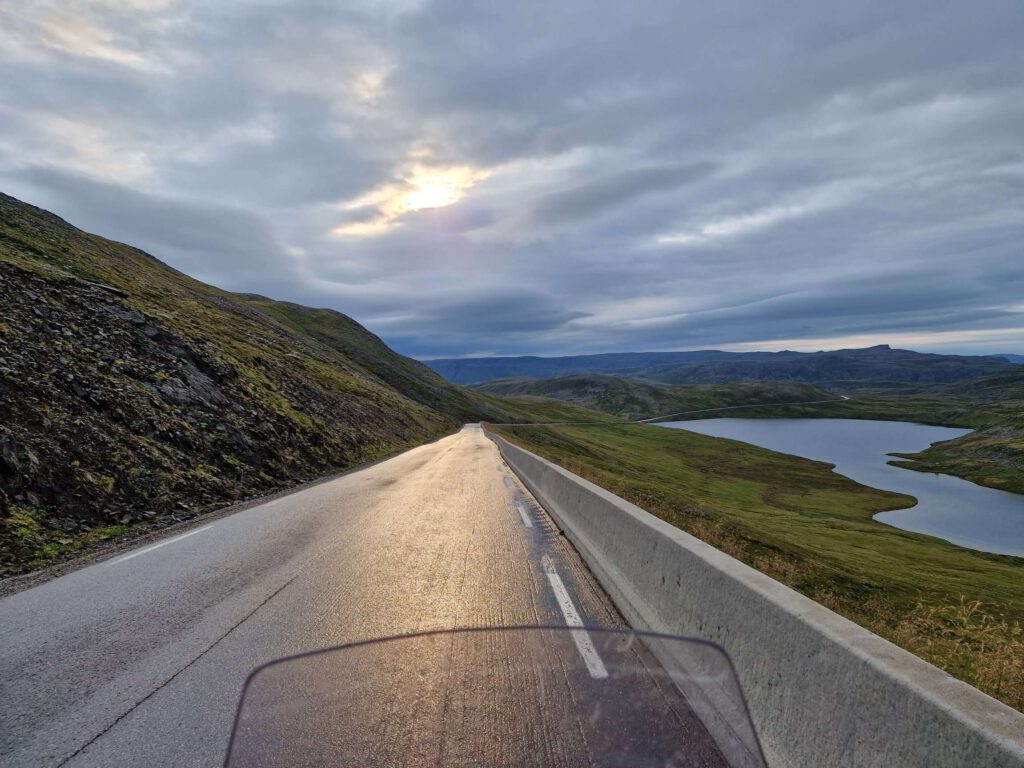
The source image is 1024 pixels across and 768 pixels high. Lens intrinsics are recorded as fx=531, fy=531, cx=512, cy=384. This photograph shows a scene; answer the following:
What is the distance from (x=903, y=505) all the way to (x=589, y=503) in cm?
6292

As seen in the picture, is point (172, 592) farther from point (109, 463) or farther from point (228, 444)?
point (228, 444)

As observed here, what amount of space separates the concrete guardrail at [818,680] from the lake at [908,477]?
49264mm

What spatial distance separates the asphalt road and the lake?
A: 48.5 metres

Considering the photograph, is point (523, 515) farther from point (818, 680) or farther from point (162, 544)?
point (818, 680)

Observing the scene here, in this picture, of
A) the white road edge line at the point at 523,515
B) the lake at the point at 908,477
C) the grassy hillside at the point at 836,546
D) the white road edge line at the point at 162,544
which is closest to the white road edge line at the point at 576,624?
the grassy hillside at the point at 836,546

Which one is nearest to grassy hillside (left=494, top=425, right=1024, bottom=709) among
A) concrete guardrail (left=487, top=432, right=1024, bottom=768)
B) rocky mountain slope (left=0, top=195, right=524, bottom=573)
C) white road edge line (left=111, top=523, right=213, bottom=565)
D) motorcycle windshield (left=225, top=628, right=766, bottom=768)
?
concrete guardrail (left=487, top=432, right=1024, bottom=768)

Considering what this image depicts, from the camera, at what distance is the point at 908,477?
78.0m

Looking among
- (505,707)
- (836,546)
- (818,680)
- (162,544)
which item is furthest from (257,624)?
(836,546)

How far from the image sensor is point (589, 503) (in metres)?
9.22

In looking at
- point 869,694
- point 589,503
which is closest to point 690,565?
point 869,694

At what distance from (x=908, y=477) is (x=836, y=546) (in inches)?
2592

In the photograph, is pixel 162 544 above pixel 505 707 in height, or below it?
below

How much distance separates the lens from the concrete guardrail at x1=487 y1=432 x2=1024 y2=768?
2141mm

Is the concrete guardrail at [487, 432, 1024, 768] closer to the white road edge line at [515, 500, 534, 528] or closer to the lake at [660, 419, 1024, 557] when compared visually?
the white road edge line at [515, 500, 534, 528]
